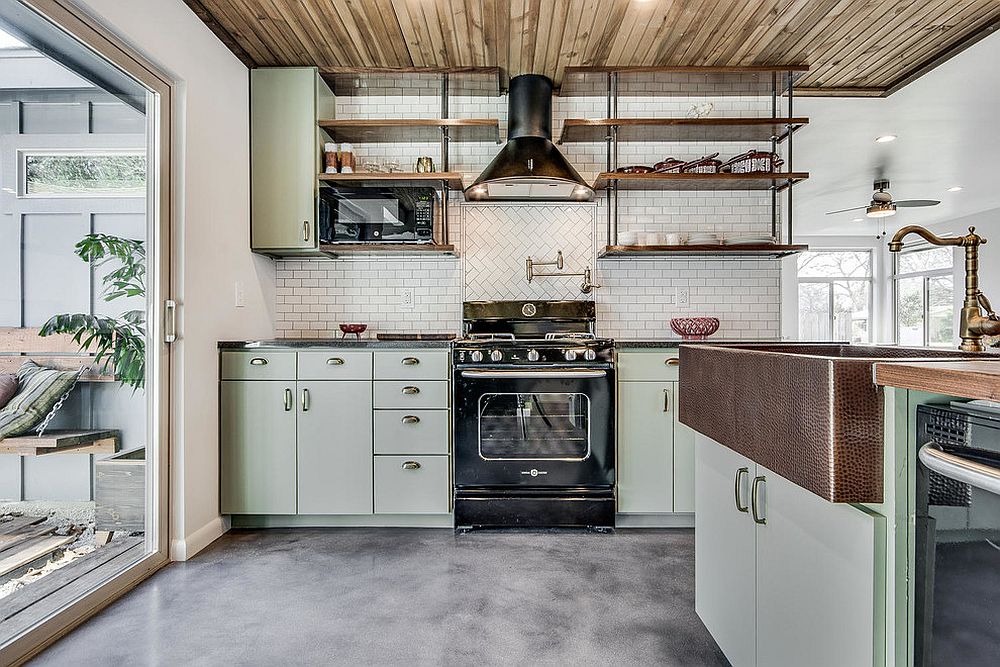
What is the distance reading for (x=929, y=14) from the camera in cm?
272

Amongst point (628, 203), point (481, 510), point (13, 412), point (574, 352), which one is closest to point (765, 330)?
point (628, 203)

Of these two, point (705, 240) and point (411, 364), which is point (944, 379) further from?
point (705, 240)

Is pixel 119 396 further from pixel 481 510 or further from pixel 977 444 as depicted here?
pixel 977 444

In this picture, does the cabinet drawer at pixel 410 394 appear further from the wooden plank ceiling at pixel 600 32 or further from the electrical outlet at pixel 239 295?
the wooden plank ceiling at pixel 600 32

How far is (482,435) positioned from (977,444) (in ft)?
7.52

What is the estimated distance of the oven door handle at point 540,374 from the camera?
289 cm

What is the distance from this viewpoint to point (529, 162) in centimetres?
303

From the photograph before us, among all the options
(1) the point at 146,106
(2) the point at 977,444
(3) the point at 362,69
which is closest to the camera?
(2) the point at 977,444

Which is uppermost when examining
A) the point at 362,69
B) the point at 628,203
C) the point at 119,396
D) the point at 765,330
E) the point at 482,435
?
the point at 362,69

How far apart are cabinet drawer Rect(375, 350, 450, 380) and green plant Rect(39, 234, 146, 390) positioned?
101 cm

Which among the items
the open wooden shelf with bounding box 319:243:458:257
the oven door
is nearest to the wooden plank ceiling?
the open wooden shelf with bounding box 319:243:458:257

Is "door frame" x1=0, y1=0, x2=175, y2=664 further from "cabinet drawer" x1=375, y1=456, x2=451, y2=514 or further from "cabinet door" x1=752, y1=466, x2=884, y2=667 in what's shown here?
"cabinet door" x1=752, y1=466, x2=884, y2=667

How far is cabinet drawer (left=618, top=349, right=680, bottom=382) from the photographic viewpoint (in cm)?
295

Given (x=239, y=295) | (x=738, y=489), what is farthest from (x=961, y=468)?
(x=239, y=295)
